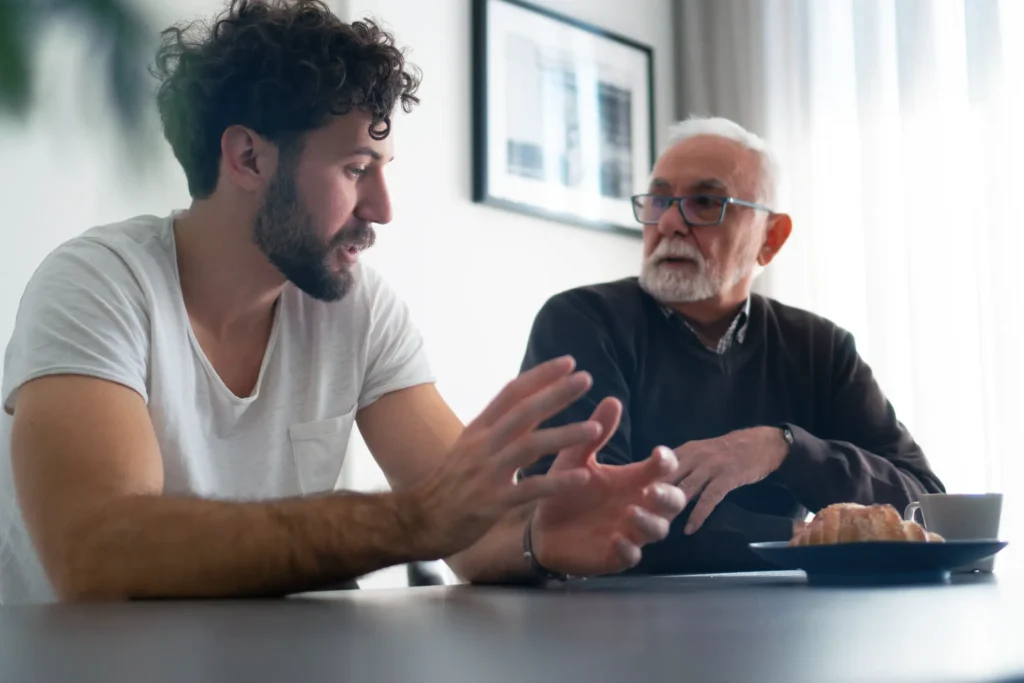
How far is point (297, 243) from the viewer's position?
4.94 ft

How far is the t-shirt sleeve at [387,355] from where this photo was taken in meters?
1.61

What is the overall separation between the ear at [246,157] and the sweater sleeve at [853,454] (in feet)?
3.09

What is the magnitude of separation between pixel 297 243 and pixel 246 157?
0.70ft

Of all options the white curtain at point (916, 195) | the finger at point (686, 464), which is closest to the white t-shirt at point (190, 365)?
the finger at point (686, 464)

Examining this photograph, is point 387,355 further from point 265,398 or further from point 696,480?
point 696,480

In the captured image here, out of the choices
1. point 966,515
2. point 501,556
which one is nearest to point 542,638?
point 501,556

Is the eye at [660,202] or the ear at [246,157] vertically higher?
the eye at [660,202]

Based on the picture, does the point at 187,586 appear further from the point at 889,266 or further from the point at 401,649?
the point at 889,266

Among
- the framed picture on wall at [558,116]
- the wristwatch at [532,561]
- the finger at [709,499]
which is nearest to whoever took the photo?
the wristwatch at [532,561]

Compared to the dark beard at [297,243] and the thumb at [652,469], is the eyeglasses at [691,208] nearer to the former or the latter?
the dark beard at [297,243]

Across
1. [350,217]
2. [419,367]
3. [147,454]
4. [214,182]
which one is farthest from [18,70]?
[147,454]

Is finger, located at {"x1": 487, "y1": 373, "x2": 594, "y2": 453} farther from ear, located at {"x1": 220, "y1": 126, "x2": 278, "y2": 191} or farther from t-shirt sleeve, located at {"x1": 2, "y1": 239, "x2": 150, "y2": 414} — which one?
ear, located at {"x1": 220, "y1": 126, "x2": 278, "y2": 191}

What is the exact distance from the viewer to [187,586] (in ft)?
3.20

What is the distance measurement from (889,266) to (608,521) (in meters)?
2.16
